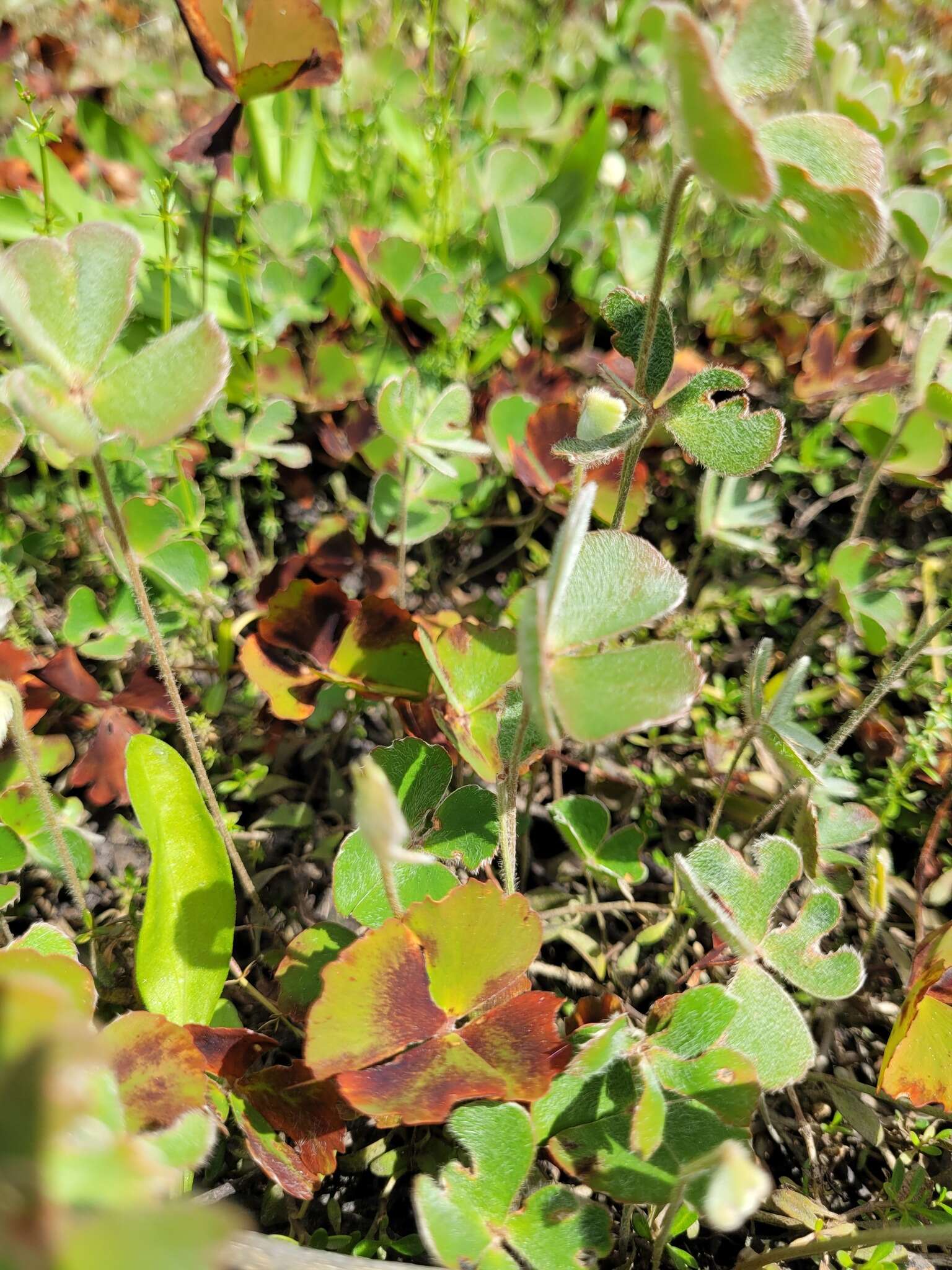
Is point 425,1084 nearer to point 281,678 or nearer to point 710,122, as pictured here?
point 281,678

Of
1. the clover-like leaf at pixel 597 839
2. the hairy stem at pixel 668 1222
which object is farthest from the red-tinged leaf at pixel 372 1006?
the clover-like leaf at pixel 597 839

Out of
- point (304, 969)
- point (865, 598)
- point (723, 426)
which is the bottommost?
point (304, 969)

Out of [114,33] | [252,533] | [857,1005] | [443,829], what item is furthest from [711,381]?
[114,33]

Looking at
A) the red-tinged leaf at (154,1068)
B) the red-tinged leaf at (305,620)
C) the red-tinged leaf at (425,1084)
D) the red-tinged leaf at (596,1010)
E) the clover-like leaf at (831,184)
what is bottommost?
the red-tinged leaf at (596,1010)

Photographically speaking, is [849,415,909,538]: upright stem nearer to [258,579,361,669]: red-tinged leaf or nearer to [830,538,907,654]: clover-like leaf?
[830,538,907,654]: clover-like leaf

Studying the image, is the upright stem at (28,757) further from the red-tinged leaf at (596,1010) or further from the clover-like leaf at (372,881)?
the red-tinged leaf at (596,1010)

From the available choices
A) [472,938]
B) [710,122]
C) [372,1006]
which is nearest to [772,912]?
[472,938]
